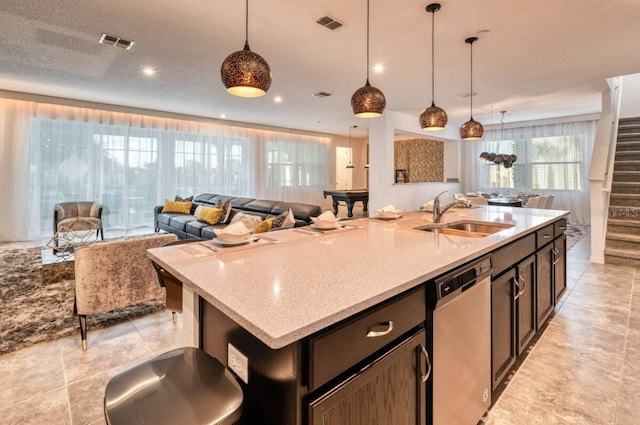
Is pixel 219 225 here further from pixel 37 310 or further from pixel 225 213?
pixel 37 310

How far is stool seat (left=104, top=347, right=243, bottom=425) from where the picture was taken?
2.58ft

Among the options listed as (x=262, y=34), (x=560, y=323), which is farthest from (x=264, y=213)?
(x=560, y=323)

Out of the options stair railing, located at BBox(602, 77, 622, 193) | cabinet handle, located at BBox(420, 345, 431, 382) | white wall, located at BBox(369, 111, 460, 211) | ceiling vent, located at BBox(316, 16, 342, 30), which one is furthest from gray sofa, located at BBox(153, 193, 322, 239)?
stair railing, located at BBox(602, 77, 622, 193)

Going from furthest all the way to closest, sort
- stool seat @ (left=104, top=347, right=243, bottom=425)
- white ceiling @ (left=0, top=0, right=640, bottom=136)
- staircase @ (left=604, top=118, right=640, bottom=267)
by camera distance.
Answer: staircase @ (left=604, top=118, right=640, bottom=267)
white ceiling @ (left=0, top=0, right=640, bottom=136)
stool seat @ (left=104, top=347, right=243, bottom=425)

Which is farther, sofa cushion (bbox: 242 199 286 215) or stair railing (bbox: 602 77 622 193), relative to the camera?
sofa cushion (bbox: 242 199 286 215)

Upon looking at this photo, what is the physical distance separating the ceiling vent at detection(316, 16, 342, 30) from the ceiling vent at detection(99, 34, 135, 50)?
7.01 ft

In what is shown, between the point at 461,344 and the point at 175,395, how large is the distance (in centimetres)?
111

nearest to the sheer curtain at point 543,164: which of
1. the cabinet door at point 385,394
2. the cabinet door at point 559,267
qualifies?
the cabinet door at point 559,267

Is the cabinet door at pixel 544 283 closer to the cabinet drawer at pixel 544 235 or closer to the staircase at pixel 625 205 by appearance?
the cabinet drawer at pixel 544 235

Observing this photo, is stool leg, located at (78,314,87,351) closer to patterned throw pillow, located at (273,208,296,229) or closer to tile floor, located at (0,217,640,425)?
tile floor, located at (0,217,640,425)

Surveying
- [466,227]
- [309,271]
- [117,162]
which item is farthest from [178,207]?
[309,271]

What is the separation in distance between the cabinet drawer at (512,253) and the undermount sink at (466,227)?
168 millimetres

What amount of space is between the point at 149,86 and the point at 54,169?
2.70 meters

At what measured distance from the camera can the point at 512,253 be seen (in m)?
1.84
